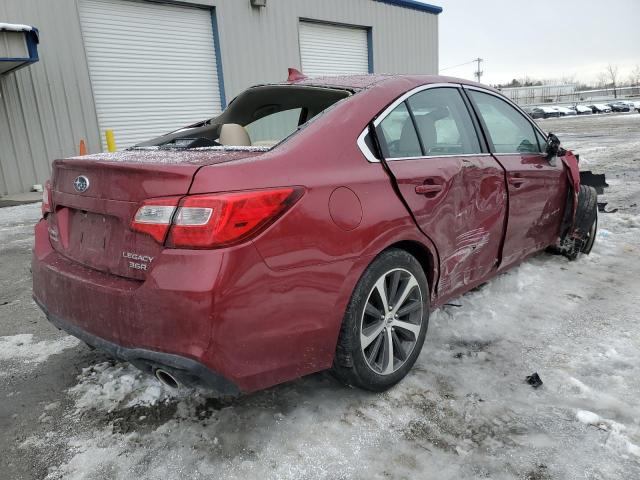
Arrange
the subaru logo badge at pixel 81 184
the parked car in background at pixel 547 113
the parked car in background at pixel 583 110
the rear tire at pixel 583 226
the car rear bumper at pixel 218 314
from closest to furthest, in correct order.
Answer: the car rear bumper at pixel 218 314, the subaru logo badge at pixel 81 184, the rear tire at pixel 583 226, the parked car in background at pixel 547 113, the parked car in background at pixel 583 110

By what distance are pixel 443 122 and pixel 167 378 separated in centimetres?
215

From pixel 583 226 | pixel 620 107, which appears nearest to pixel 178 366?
pixel 583 226

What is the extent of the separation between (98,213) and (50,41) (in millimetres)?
10093

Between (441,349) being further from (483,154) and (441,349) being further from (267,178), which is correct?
(267,178)

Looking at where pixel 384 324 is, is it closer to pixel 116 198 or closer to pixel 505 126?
pixel 116 198

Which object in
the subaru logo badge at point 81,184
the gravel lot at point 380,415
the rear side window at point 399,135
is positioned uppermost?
the rear side window at point 399,135

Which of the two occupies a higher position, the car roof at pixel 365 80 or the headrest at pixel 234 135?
the car roof at pixel 365 80

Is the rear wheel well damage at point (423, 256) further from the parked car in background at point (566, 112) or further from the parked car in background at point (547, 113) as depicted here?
the parked car in background at point (566, 112)

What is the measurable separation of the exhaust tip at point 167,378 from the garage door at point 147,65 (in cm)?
1064

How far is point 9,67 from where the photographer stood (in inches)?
360

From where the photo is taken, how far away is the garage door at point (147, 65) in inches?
436

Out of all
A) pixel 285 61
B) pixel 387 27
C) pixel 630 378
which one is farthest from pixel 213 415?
pixel 387 27

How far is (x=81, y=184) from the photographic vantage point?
227 cm

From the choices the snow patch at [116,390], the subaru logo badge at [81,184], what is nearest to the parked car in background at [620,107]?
the snow patch at [116,390]
